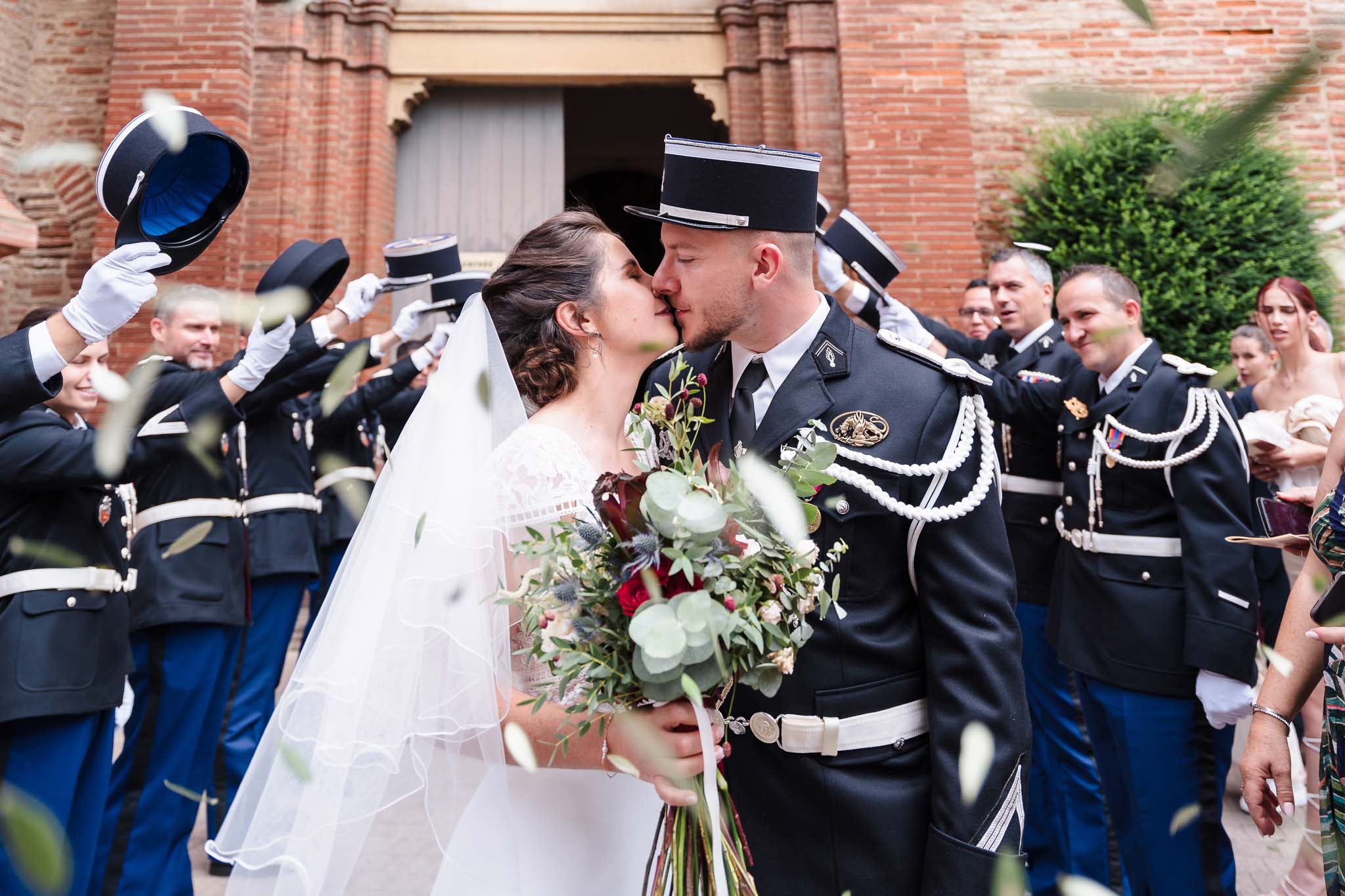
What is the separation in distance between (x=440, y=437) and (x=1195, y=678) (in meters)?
2.60

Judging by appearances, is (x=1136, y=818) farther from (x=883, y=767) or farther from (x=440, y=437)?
(x=440, y=437)

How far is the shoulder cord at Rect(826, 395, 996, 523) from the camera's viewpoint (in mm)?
1755

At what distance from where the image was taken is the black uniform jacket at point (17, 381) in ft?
7.36

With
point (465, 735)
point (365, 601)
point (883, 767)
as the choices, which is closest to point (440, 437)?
point (365, 601)

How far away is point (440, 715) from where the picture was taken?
1.83m

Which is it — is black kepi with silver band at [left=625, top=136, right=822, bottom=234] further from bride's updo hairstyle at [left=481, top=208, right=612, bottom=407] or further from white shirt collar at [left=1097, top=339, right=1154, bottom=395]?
white shirt collar at [left=1097, top=339, right=1154, bottom=395]

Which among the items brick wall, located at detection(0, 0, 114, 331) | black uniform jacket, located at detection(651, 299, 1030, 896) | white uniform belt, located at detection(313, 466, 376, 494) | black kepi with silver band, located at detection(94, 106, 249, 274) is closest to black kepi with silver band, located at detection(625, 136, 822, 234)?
black uniform jacket, located at detection(651, 299, 1030, 896)

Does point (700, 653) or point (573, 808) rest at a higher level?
point (700, 653)

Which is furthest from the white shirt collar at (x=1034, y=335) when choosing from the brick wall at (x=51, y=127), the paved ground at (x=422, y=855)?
the brick wall at (x=51, y=127)

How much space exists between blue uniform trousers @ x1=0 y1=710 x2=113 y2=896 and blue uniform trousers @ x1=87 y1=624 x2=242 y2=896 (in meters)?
0.42

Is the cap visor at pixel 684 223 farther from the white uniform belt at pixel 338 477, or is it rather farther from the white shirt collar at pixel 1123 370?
the white uniform belt at pixel 338 477

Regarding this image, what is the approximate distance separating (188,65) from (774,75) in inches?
180

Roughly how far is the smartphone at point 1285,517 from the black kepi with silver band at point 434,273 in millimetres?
3199

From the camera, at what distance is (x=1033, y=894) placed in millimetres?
3865
